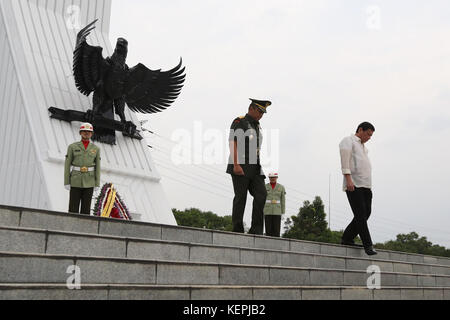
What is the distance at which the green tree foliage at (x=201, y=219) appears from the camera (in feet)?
153

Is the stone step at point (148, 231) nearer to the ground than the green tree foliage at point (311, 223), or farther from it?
nearer to the ground

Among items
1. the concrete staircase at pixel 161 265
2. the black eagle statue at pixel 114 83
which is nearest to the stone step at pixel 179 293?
the concrete staircase at pixel 161 265

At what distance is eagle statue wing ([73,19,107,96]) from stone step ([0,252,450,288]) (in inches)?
299

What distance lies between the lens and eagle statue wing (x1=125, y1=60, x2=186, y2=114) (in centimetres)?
1213

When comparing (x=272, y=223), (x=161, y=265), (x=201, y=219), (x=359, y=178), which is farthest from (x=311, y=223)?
(x=161, y=265)

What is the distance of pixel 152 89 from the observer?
500 inches

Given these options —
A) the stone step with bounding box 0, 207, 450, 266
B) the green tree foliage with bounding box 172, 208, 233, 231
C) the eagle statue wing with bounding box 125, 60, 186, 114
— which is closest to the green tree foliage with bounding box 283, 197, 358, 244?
the green tree foliage with bounding box 172, 208, 233, 231

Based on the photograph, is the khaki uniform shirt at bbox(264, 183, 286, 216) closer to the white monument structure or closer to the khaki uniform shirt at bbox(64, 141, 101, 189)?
the white monument structure

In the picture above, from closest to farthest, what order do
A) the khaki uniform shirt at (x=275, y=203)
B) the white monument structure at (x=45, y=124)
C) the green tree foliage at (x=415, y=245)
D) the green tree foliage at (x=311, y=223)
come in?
1. the khaki uniform shirt at (x=275, y=203)
2. the white monument structure at (x=45, y=124)
3. the green tree foliage at (x=311, y=223)
4. the green tree foliage at (x=415, y=245)

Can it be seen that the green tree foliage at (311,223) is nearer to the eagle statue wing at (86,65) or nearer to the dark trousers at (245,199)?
the eagle statue wing at (86,65)

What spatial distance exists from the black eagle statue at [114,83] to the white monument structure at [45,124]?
0.37m

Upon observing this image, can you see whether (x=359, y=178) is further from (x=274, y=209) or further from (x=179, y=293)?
(x=274, y=209)

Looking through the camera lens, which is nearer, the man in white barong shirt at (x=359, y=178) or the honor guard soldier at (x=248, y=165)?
the honor guard soldier at (x=248, y=165)

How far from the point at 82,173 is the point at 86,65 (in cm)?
504
